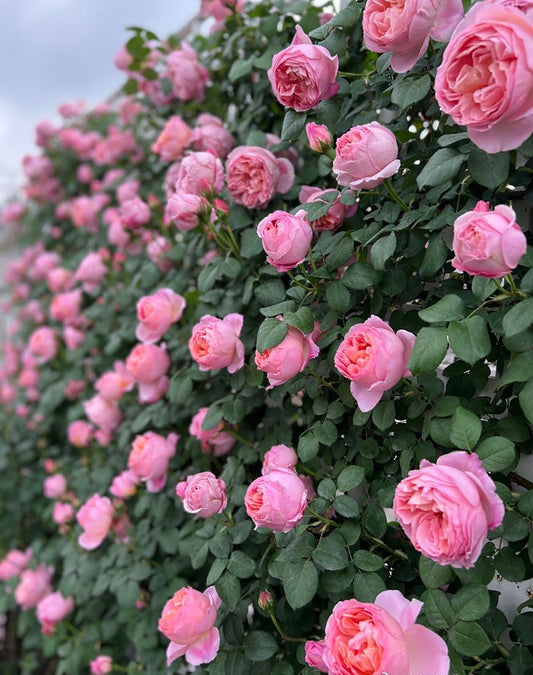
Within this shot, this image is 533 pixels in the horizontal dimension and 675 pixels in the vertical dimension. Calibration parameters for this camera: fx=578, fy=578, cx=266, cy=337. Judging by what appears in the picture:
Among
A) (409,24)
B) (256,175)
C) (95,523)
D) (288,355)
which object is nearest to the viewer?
(409,24)

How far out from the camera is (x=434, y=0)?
0.67 metres

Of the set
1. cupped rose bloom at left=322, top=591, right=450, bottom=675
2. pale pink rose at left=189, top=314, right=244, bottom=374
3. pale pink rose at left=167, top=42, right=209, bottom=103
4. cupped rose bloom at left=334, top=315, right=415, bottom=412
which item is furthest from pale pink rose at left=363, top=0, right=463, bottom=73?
pale pink rose at left=167, top=42, right=209, bottom=103

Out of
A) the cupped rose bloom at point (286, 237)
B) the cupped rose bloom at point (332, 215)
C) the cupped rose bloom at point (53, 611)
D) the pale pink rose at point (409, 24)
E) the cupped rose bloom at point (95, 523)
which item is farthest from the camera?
the cupped rose bloom at point (53, 611)

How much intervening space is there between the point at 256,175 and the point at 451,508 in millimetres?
661

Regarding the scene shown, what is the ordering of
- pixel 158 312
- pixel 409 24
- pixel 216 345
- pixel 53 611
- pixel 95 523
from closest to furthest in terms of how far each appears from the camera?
pixel 409 24 < pixel 216 345 < pixel 158 312 < pixel 95 523 < pixel 53 611

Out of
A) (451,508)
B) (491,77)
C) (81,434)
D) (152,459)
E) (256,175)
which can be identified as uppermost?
(491,77)

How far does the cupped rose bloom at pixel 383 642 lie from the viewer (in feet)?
1.94

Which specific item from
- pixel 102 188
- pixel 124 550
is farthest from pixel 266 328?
pixel 102 188

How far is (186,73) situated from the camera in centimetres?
139

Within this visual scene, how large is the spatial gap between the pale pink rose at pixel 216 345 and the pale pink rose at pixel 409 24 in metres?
0.45

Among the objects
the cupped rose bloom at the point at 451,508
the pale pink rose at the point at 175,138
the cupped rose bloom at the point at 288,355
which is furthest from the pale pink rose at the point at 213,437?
the pale pink rose at the point at 175,138

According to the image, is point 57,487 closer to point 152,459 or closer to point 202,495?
point 152,459

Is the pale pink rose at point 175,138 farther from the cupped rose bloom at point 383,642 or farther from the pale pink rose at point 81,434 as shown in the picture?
the cupped rose bloom at point 383,642

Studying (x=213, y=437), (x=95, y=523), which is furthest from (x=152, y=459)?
(x=95, y=523)
